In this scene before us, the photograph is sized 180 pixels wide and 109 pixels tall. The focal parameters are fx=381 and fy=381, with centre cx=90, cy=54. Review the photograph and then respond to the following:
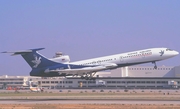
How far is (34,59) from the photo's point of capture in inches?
3430

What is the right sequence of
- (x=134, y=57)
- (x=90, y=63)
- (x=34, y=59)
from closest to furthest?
(x=34, y=59), (x=134, y=57), (x=90, y=63)

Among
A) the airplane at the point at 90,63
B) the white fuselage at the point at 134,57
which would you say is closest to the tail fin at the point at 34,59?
the airplane at the point at 90,63

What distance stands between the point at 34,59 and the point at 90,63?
538 inches

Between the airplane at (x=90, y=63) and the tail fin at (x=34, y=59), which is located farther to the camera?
the airplane at (x=90, y=63)

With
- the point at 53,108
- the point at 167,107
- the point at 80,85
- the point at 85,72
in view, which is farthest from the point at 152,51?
the point at 80,85

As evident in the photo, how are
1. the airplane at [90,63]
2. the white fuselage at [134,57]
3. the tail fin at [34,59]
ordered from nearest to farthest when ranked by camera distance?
the tail fin at [34,59], the airplane at [90,63], the white fuselage at [134,57]

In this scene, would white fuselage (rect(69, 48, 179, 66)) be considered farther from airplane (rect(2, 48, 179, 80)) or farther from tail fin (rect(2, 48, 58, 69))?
tail fin (rect(2, 48, 58, 69))

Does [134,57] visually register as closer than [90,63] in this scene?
Yes

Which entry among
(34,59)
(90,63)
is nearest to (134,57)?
(90,63)

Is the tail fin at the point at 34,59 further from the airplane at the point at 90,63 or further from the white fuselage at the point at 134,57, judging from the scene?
the white fuselage at the point at 134,57

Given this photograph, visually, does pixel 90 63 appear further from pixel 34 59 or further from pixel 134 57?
pixel 34 59

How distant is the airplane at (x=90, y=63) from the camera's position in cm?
8844

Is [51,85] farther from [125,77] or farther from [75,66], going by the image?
[75,66]

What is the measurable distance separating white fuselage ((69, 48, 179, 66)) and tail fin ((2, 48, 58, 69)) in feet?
26.0
